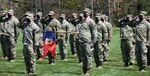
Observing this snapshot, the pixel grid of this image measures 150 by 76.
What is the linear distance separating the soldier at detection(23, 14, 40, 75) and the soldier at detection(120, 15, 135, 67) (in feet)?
16.8

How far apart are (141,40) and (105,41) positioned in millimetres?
4155

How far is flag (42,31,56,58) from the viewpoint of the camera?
918 inches

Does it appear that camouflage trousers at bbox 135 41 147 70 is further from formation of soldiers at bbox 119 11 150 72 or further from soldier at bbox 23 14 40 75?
soldier at bbox 23 14 40 75

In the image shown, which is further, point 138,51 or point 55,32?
point 55,32

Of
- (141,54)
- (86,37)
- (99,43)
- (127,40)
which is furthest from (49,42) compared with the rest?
(141,54)

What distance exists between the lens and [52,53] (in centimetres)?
2348

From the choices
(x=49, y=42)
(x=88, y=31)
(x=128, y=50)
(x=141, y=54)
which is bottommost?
(x=128, y=50)

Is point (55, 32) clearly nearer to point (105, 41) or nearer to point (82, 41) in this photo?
point (105, 41)

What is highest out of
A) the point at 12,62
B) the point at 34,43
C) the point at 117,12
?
the point at 34,43

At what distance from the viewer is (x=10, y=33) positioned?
24.7m

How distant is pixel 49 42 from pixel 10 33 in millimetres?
2293

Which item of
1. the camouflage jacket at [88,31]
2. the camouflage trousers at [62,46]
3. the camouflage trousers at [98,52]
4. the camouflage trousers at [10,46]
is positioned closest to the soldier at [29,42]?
the camouflage jacket at [88,31]

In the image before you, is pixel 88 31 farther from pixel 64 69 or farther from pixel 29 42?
pixel 64 69

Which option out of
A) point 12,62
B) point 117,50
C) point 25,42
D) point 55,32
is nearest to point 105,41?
point 55,32
